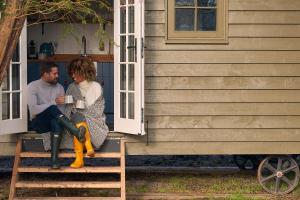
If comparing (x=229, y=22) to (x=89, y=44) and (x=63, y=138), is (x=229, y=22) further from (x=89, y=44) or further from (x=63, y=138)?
(x=89, y=44)

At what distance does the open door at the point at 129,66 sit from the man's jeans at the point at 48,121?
2.40 ft

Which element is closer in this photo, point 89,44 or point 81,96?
point 81,96

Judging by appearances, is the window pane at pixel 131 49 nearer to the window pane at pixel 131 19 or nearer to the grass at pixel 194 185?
the window pane at pixel 131 19

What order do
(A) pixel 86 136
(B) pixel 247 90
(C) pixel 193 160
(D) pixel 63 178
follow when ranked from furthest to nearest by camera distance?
(C) pixel 193 160 < (D) pixel 63 178 < (B) pixel 247 90 < (A) pixel 86 136

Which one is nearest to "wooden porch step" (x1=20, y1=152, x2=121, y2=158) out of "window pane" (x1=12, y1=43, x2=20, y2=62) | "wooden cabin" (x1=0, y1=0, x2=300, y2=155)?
"wooden cabin" (x1=0, y1=0, x2=300, y2=155)

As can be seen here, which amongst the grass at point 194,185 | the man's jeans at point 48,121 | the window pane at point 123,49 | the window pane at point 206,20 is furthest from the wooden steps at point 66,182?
the window pane at point 206,20

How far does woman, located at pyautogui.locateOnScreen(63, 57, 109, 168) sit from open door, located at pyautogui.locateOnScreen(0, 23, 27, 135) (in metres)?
0.53

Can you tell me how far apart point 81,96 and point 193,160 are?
436 centimetres

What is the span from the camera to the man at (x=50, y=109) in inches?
297

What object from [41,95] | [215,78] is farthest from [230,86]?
[41,95]

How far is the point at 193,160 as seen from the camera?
11.9m

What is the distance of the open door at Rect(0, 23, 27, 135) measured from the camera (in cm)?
760

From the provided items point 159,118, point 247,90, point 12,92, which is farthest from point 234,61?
point 12,92

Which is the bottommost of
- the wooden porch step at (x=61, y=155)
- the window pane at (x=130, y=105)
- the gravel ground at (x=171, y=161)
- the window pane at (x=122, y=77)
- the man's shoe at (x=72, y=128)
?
the gravel ground at (x=171, y=161)
